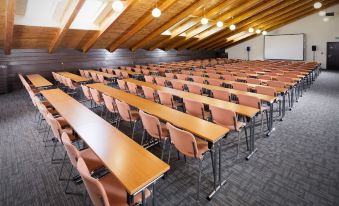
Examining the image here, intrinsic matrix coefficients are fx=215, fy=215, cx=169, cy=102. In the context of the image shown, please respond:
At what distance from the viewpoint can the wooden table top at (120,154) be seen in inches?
79.0

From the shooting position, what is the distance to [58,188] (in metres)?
3.20

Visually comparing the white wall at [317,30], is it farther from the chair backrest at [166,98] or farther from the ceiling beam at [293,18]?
the chair backrest at [166,98]

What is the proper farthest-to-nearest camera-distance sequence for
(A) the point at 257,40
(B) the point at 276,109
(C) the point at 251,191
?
(A) the point at 257,40, (B) the point at 276,109, (C) the point at 251,191

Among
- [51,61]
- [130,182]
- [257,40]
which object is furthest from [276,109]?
[257,40]

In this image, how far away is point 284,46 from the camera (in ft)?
63.3

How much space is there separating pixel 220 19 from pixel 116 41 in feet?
20.3

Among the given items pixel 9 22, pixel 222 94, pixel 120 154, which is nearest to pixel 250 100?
pixel 222 94

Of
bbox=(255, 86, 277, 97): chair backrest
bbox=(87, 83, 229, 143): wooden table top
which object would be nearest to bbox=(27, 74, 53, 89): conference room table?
bbox=(87, 83, 229, 143): wooden table top

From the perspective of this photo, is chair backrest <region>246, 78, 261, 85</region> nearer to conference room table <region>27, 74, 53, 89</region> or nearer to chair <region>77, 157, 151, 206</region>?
chair <region>77, 157, 151, 206</region>

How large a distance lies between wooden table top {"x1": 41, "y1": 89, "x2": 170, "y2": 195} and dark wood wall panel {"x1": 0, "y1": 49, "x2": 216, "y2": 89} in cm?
976

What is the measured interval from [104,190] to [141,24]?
9.62 metres

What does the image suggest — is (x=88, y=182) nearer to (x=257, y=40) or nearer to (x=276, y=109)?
(x=276, y=109)

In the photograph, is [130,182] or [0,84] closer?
[130,182]

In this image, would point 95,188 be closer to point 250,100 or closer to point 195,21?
point 250,100
